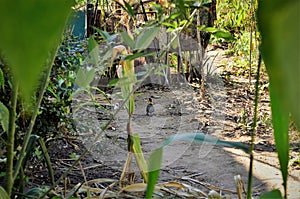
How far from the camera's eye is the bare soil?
7.28ft

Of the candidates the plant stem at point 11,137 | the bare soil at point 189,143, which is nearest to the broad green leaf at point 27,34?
the plant stem at point 11,137

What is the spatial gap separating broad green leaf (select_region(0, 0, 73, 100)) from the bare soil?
132 centimetres

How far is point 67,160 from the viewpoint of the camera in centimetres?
230

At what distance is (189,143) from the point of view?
276 cm

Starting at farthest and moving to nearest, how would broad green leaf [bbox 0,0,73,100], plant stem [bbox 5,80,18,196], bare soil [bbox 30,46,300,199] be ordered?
bare soil [bbox 30,46,300,199]
plant stem [bbox 5,80,18,196]
broad green leaf [bbox 0,0,73,100]

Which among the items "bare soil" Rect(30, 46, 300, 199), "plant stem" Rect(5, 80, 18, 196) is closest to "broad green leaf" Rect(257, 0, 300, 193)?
"plant stem" Rect(5, 80, 18, 196)

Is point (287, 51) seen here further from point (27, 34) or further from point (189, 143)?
point (189, 143)

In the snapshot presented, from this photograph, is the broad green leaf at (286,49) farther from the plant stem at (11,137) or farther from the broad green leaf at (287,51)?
the plant stem at (11,137)

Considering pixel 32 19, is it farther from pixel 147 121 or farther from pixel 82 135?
pixel 147 121

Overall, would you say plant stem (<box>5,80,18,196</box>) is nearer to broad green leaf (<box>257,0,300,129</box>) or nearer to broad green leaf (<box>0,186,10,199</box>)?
broad green leaf (<box>0,186,10,199</box>)

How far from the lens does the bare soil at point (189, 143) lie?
87.4 inches

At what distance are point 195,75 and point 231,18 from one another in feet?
2.96

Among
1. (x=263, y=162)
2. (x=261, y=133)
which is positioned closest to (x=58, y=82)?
(x=263, y=162)

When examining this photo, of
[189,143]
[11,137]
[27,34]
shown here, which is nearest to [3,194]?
[11,137]
